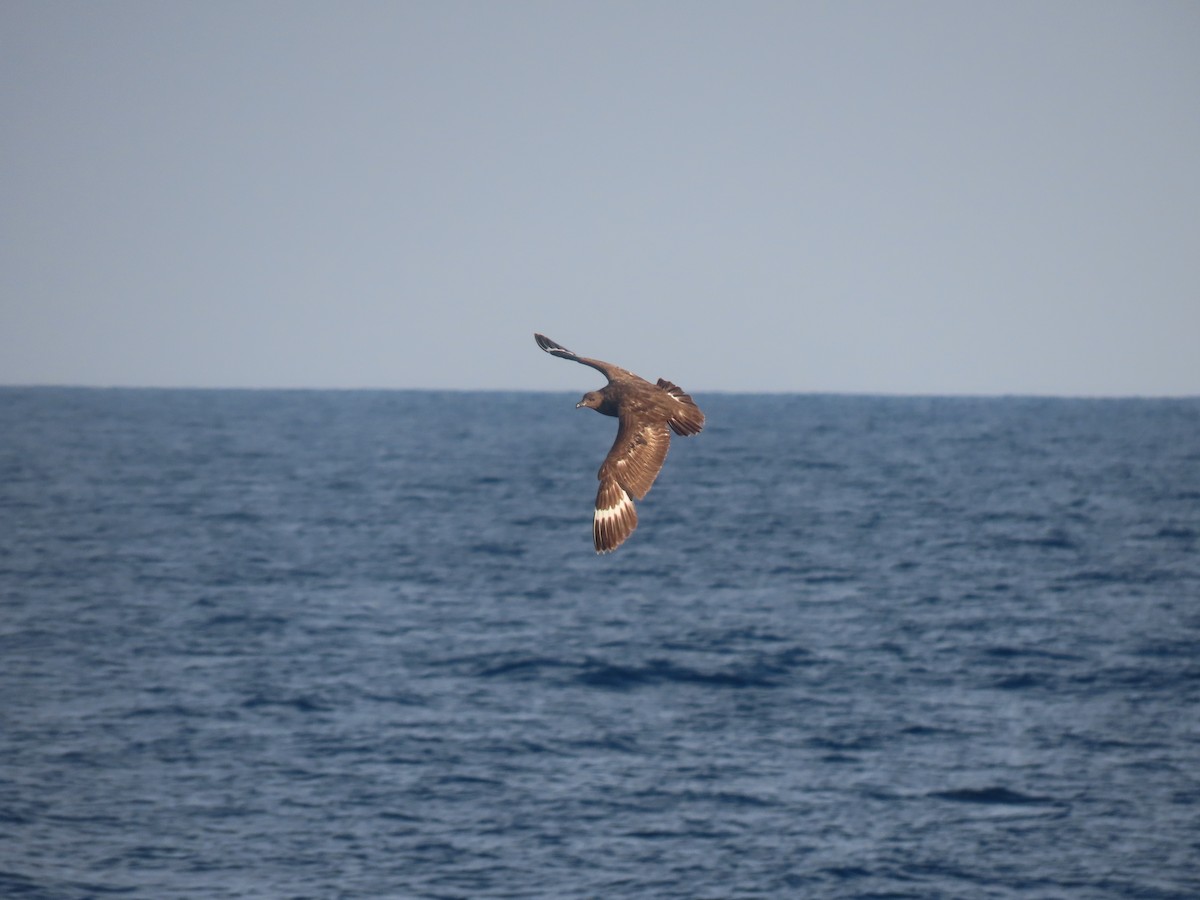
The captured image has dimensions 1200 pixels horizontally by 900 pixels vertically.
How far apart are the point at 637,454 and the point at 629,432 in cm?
39

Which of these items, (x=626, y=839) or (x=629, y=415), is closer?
(x=629, y=415)

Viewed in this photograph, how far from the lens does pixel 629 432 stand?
49.7 feet

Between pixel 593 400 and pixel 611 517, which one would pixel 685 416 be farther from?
pixel 611 517

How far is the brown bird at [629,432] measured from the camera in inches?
547

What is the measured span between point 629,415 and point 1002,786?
999 inches

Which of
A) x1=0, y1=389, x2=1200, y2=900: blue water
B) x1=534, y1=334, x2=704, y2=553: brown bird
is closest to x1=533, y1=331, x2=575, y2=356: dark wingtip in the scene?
x1=534, y1=334, x2=704, y2=553: brown bird

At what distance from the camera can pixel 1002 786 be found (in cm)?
3684

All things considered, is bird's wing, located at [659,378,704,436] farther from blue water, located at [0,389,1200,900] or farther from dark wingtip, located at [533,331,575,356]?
blue water, located at [0,389,1200,900]

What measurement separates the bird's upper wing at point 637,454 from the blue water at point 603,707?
58.4ft

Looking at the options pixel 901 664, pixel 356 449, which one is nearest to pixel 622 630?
pixel 901 664

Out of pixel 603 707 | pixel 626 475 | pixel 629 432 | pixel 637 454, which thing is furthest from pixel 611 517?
pixel 603 707

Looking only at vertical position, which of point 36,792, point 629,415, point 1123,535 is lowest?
point 36,792

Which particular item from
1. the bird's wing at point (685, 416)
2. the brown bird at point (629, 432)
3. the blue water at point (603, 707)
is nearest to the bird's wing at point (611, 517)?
the brown bird at point (629, 432)

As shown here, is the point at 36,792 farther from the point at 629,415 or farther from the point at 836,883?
the point at 629,415
